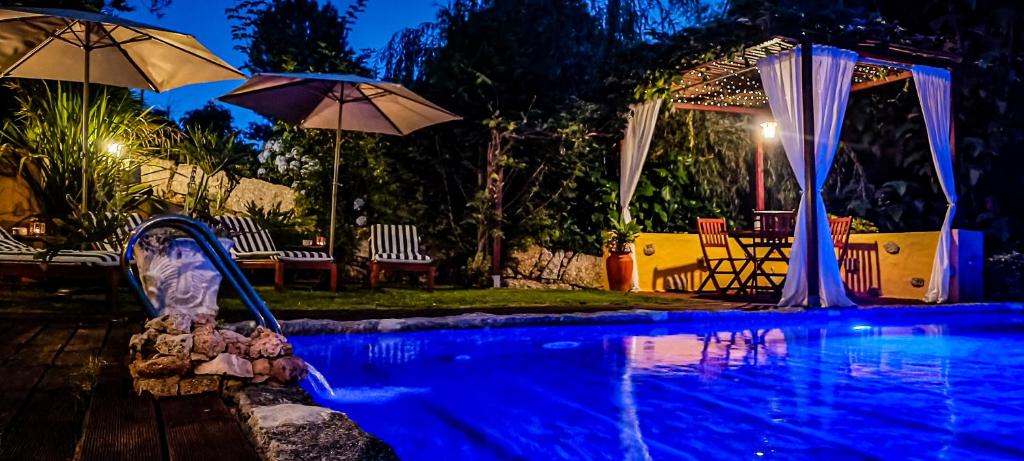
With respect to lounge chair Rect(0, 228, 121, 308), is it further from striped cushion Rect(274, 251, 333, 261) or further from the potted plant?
the potted plant

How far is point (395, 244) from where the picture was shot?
8.88 metres

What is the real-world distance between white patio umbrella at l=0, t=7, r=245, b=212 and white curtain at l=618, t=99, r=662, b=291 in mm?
5012

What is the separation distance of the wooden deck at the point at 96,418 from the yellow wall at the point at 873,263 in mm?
7896

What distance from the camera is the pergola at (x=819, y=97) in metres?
7.49

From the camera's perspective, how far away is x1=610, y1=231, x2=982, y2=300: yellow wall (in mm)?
8516

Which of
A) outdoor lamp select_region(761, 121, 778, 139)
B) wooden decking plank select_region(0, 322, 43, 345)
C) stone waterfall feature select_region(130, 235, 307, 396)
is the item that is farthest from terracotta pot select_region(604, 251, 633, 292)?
stone waterfall feature select_region(130, 235, 307, 396)

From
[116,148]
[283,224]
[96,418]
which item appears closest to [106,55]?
[116,148]

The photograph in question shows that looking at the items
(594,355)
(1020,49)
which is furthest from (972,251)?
(594,355)

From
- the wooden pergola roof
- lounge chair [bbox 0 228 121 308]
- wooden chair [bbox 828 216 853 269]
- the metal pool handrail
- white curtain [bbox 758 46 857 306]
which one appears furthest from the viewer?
wooden chair [bbox 828 216 853 269]

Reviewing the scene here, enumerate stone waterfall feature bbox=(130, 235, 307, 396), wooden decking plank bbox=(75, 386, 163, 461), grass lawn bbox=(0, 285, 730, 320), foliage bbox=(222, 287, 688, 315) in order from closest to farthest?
wooden decking plank bbox=(75, 386, 163, 461) < stone waterfall feature bbox=(130, 235, 307, 396) < grass lawn bbox=(0, 285, 730, 320) < foliage bbox=(222, 287, 688, 315)

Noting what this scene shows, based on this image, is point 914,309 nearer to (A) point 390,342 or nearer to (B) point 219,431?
(A) point 390,342

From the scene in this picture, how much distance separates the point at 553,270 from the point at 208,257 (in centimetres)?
736

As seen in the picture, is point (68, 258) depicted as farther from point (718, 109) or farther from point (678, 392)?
point (718, 109)

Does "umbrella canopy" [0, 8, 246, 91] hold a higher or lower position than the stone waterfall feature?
higher
